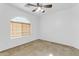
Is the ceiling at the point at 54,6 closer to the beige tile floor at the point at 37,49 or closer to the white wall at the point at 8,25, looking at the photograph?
the white wall at the point at 8,25

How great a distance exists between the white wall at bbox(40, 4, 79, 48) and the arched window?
30 centimetres

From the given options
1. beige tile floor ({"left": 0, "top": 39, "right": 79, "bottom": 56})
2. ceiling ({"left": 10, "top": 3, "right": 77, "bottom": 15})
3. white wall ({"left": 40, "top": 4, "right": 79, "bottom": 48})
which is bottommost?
beige tile floor ({"left": 0, "top": 39, "right": 79, "bottom": 56})

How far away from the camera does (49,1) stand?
1.38 m

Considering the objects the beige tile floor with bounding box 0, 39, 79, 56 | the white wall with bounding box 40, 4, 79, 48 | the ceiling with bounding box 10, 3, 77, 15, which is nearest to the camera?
the ceiling with bounding box 10, 3, 77, 15

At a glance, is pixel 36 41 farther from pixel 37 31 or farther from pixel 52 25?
pixel 52 25

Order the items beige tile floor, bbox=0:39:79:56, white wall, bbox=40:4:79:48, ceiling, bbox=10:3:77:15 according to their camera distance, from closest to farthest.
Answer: ceiling, bbox=10:3:77:15, beige tile floor, bbox=0:39:79:56, white wall, bbox=40:4:79:48

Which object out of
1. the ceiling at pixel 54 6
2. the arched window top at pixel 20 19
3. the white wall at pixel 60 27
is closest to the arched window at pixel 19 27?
the arched window top at pixel 20 19

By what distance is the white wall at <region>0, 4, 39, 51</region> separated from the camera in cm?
147

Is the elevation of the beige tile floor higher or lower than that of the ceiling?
lower

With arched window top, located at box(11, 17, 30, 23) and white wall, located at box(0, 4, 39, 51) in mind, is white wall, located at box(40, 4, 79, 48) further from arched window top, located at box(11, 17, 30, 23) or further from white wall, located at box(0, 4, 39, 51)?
arched window top, located at box(11, 17, 30, 23)

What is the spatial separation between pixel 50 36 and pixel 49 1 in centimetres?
71

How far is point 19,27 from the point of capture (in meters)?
1.49

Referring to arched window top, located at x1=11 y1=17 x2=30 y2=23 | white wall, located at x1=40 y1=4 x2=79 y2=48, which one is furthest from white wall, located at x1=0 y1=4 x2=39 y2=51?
white wall, located at x1=40 y1=4 x2=79 y2=48

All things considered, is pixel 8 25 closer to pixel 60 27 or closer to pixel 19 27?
pixel 19 27
